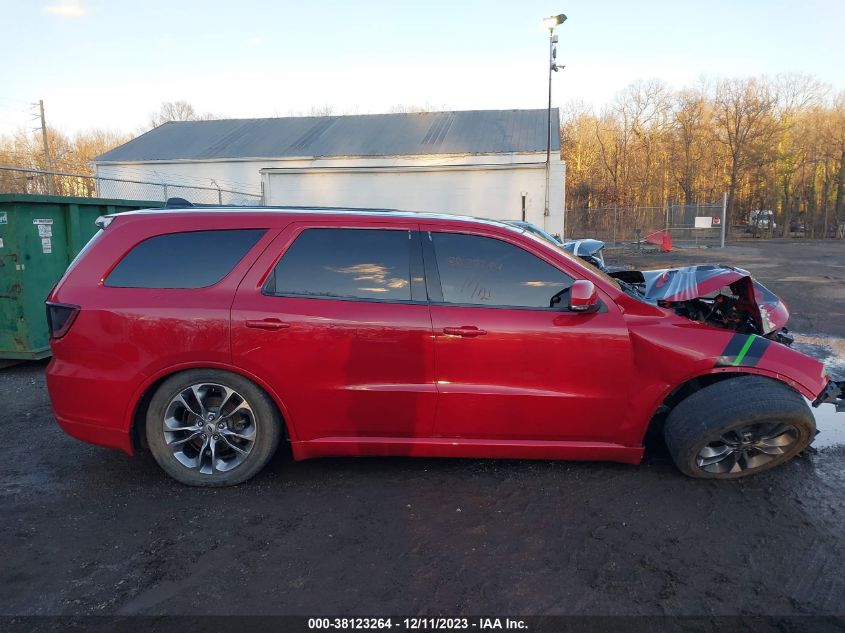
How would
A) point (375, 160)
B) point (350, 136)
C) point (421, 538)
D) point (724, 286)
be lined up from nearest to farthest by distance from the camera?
point (421, 538) < point (724, 286) < point (375, 160) < point (350, 136)

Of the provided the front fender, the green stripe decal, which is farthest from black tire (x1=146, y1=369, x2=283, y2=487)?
the green stripe decal

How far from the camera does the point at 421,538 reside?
2.96 m

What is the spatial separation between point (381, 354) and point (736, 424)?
7.17ft

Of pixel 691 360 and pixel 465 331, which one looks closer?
pixel 465 331

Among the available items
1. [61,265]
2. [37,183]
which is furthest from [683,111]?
[61,265]

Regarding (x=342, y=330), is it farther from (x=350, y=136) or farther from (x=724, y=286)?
(x=350, y=136)

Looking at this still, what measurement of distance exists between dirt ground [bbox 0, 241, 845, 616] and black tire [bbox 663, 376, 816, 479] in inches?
6.0

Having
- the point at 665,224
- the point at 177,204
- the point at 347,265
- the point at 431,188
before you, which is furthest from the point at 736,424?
the point at 665,224

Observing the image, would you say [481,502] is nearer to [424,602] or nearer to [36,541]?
[424,602]

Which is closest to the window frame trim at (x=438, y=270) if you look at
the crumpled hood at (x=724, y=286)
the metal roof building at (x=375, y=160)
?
the crumpled hood at (x=724, y=286)

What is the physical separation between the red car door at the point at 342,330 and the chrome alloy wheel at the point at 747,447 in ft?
5.93

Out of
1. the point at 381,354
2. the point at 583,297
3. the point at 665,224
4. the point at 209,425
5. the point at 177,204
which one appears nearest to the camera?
the point at 583,297

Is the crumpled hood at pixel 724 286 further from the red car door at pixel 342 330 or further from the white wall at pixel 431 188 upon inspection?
the white wall at pixel 431 188

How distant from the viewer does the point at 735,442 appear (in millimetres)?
3500
